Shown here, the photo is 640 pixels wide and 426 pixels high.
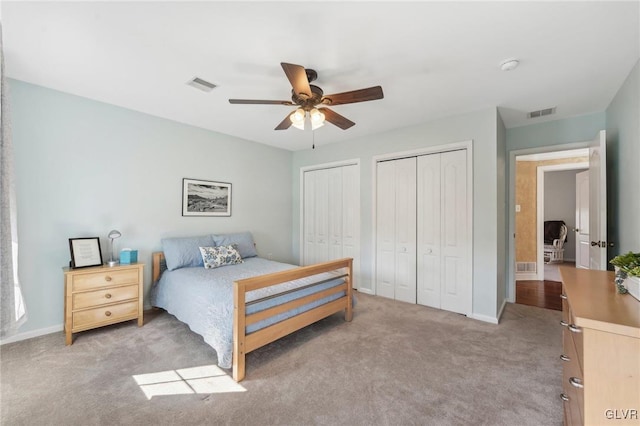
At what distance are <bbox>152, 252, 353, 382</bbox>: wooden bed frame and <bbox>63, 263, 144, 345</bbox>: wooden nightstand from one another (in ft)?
5.16

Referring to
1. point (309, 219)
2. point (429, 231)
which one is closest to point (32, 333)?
point (309, 219)

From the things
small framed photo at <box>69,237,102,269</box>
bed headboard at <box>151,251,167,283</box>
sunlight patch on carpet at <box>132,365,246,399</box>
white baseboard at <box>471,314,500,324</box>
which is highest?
small framed photo at <box>69,237,102,269</box>

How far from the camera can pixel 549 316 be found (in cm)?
331

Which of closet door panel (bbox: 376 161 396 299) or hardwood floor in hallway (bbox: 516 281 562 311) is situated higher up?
closet door panel (bbox: 376 161 396 299)

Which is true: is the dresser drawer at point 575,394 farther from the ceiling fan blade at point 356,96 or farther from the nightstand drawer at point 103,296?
the nightstand drawer at point 103,296

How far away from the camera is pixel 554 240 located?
7035 millimetres

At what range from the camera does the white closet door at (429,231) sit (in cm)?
359

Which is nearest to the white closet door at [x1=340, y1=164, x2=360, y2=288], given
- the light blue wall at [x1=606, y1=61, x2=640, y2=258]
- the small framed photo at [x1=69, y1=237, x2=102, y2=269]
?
the light blue wall at [x1=606, y1=61, x2=640, y2=258]

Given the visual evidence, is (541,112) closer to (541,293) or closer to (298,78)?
(541,293)

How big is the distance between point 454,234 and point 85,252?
4205 mm

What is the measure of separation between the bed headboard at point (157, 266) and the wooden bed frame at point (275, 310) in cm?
186

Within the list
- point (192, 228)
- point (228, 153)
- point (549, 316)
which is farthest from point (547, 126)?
point (192, 228)

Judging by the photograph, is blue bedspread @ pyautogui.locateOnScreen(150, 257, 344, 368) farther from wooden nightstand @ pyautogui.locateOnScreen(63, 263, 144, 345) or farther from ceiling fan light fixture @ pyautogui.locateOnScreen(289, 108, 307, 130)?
ceiling fan light fixture @ pyautogui.locateOnScreen(289, 108, 307, 130)

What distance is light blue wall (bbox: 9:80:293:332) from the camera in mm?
2660
